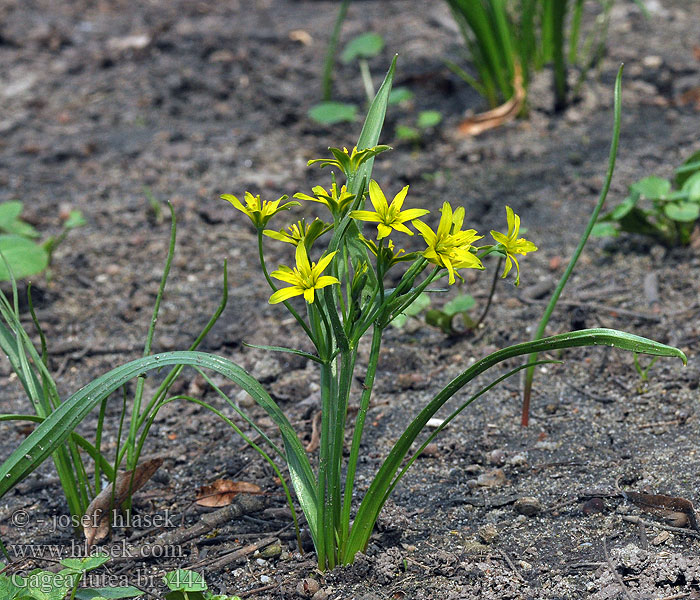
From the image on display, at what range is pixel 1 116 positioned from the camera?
3.65m

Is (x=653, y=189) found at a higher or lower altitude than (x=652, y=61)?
lower

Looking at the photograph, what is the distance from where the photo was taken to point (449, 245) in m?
1.18

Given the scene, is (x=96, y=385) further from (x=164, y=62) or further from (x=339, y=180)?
(x=164, y=62)

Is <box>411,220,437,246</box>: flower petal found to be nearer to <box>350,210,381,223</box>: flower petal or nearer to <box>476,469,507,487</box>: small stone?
<box>350,210,381,223</box>: flower petal

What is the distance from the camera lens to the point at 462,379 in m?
1.25

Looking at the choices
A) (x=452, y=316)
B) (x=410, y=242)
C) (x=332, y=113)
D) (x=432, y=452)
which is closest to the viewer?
(x=432, y=452)

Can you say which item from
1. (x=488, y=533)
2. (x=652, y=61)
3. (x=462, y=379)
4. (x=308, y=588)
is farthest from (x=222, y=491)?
(x=652, y=61)

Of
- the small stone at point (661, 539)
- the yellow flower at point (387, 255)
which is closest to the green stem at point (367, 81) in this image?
the yellow flower at point (387, 255)

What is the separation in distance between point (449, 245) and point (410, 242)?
1.51 m

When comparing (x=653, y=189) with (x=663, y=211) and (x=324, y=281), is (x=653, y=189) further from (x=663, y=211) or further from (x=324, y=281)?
(x=324, y=281)

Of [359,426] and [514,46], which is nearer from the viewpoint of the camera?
[359,426]

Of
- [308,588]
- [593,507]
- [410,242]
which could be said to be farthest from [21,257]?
[593,507]

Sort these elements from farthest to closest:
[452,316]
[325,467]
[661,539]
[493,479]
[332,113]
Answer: [332,113] < [452,316] < [493,479] < [661,539] < [325,467]

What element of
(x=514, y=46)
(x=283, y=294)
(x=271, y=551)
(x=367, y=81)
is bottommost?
(x=271, y=551)
